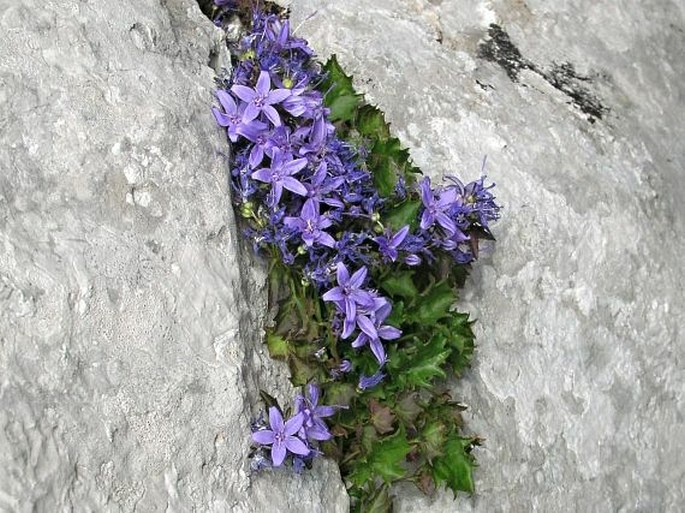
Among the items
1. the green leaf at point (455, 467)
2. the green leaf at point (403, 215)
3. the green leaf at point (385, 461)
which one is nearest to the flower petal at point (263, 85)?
the green leaf at point (403, 215)

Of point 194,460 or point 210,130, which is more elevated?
point 210,130

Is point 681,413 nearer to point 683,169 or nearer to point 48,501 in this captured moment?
point 683,169

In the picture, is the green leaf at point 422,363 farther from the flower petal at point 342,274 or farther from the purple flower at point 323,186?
the purple flower at point 323,186

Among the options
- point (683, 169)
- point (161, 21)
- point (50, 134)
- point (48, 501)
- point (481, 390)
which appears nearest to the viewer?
point (48, 501)

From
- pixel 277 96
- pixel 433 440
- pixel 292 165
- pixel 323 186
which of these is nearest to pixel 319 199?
pixel 323 186

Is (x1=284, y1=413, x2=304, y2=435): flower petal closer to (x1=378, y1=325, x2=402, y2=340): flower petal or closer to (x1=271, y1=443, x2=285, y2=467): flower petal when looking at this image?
(x1=271, y1=443, x2=285, y2=467): flower petal

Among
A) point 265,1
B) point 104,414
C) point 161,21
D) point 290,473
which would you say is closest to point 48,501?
point 104,414

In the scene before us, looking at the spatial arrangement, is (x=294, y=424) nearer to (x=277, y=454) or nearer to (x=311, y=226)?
(x=277, y=454)
